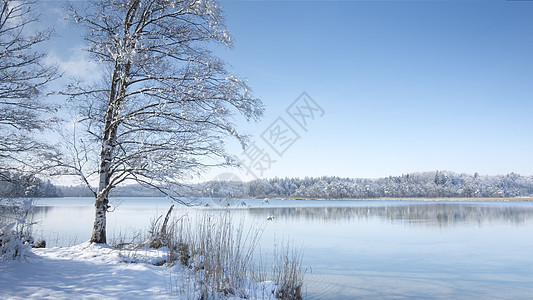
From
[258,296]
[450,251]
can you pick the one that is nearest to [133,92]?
[258,296]

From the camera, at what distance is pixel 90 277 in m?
4.27

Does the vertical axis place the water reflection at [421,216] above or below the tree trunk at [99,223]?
below

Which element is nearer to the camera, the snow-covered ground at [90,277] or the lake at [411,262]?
the snow-covered ground at [90,277]

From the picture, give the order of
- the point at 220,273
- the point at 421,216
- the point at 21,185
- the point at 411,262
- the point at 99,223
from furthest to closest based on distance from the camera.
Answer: the point at 421,216 < the point at 411,262 < the point at 21,185 < the point at 99,223 < the point at 220,273

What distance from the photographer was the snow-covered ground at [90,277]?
12.1 feet

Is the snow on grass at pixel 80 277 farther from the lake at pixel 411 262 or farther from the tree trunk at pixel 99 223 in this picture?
the lake at pixel 411 262

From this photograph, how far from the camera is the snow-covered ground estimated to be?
368cm

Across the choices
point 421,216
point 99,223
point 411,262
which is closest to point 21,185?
point 99,223

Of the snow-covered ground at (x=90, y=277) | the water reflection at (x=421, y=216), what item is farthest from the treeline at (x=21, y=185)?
the water reflection at (x=421, y=216)

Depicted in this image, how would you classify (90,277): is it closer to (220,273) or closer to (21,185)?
(220,273)

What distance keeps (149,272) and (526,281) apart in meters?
9.20

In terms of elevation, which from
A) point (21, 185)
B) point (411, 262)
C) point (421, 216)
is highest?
→ point (21, 185)

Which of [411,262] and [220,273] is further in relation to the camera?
[411,262]

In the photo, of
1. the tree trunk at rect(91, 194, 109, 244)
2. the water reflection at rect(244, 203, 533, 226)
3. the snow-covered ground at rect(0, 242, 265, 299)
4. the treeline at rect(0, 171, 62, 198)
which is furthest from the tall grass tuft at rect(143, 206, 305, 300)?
the water reflection at rect(244, 203, 533, 226)
